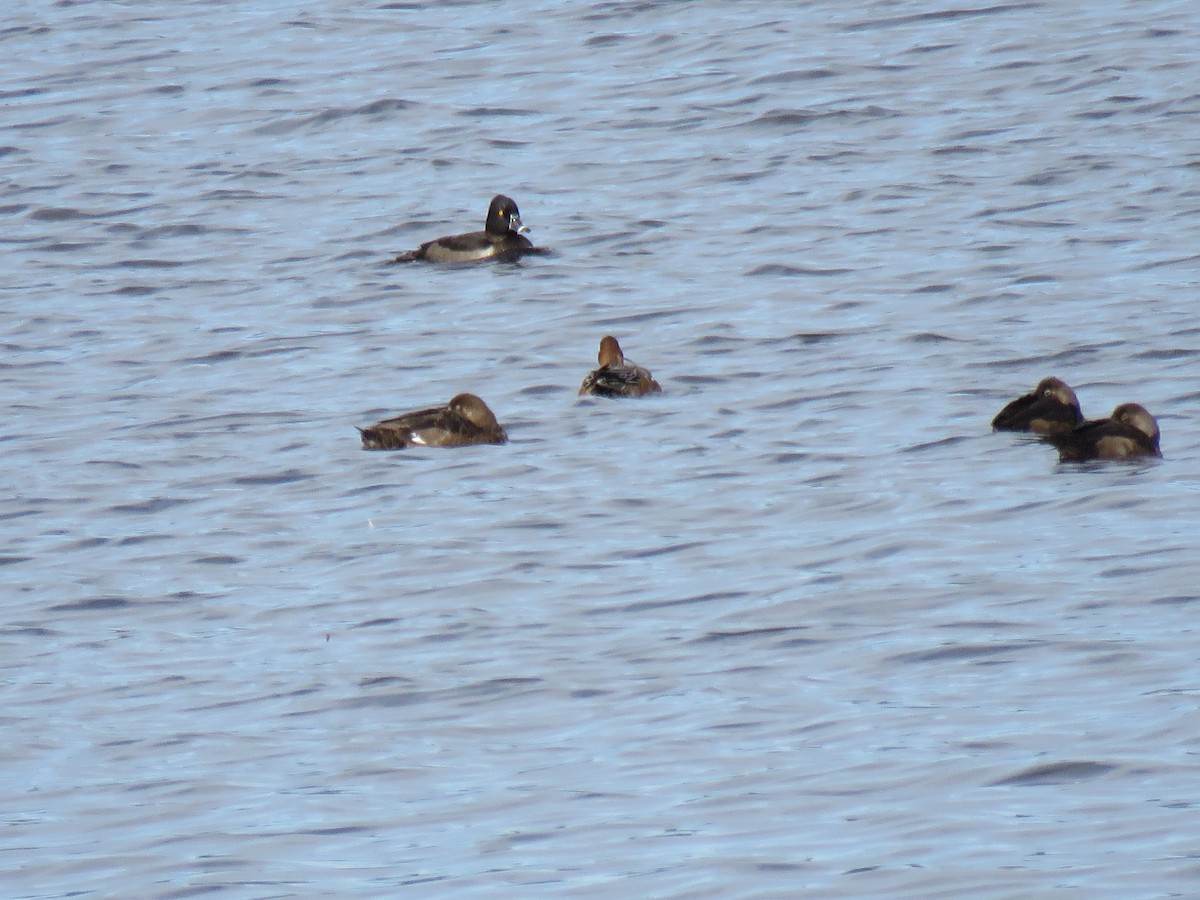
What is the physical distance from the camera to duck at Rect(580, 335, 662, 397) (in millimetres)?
13523

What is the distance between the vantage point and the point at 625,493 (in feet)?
38.4

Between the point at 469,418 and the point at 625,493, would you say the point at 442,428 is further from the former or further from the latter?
the point at 625,493

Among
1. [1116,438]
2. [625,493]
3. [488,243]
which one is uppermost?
[488,243]

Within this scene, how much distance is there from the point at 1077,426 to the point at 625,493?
7.47 ft

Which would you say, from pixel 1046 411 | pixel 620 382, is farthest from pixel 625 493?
pixel 1046 411

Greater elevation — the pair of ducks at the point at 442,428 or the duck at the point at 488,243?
the duck at the point at 488,243

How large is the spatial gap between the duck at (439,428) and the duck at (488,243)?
562cm

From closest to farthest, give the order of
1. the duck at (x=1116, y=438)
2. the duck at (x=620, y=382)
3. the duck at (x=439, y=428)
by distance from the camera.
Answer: the duck at (x=1116, y=438), the duck at (x=439, y=428), the duck at (x=620, y=382)

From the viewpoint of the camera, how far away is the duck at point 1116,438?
11406 mm

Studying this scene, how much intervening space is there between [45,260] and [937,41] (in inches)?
409

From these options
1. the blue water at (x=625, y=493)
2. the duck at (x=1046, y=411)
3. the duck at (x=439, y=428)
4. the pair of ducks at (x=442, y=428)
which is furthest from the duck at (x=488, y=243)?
the duck at (x=1046, y=411)

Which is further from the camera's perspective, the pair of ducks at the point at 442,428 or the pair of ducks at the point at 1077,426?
the pair of ducks at the point at 442,428

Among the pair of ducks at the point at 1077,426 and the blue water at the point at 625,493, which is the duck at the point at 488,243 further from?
the pair of ducks at the point at 1077,426

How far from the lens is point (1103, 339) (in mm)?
14289
